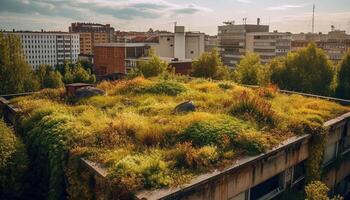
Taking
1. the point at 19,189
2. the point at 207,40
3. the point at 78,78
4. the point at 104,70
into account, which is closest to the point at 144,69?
the point at 78,78

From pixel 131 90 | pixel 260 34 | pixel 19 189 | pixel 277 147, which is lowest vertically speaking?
pixel 19 189

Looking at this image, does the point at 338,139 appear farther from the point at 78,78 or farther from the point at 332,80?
the point at 78,78

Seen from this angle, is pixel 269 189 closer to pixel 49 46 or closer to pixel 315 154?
pixel 315 154

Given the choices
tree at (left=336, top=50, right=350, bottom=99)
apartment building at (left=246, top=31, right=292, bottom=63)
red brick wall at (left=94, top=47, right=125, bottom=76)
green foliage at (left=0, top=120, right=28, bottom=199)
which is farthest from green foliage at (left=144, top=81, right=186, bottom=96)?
apartment building at (left=246, top=31, right=292, bottom=63)

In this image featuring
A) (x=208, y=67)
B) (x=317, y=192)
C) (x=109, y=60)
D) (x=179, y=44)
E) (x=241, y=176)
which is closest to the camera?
(x=317, y=192)

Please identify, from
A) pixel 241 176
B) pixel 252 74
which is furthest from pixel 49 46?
pixel 241 176
